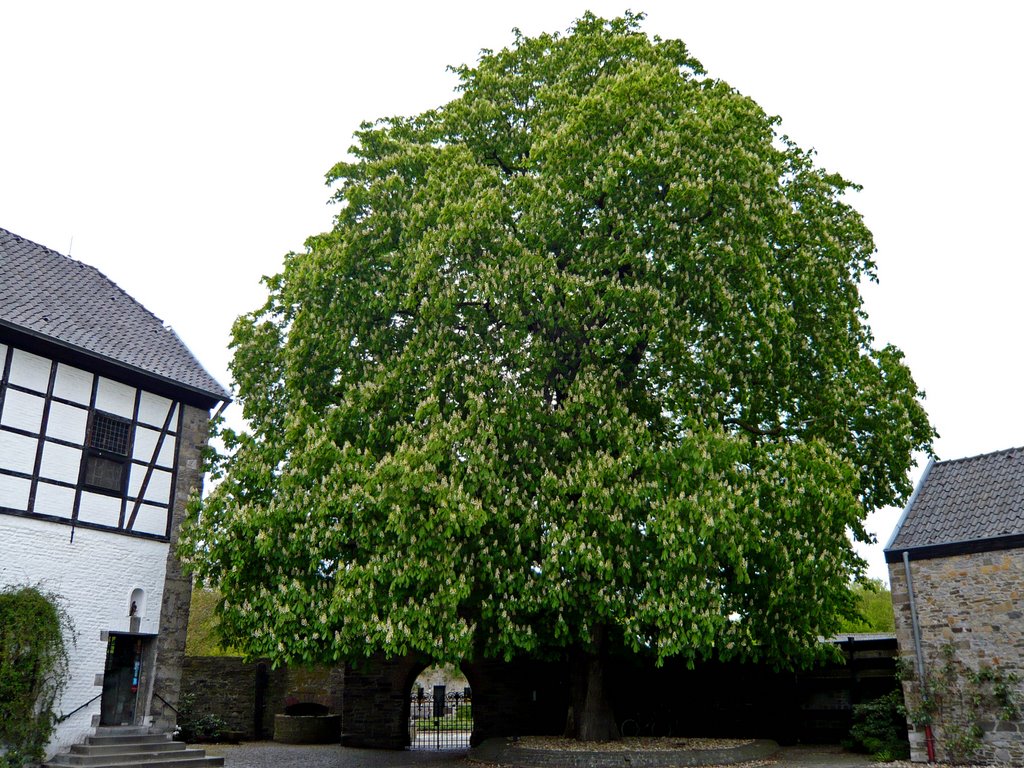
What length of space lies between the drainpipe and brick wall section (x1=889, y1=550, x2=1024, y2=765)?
0.06m

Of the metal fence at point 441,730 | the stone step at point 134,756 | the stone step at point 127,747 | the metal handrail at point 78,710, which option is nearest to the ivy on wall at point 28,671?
the metal handrail at point 78,710

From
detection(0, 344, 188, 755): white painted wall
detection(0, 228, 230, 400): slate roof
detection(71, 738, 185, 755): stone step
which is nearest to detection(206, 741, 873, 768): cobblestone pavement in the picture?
detection(71, 738, 185, 755): stone step

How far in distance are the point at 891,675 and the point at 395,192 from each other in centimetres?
1301

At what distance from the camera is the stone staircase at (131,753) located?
1391 centimetres

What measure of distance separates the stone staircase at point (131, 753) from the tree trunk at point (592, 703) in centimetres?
626

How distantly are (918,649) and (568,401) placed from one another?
276 inches

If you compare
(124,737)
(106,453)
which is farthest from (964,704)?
(106,453)

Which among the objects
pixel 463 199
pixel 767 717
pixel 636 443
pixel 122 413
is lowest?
pixel 767 717

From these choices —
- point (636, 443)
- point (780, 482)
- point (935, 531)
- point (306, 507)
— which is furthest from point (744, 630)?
point (306, 507)

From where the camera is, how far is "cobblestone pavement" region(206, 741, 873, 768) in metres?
14.9

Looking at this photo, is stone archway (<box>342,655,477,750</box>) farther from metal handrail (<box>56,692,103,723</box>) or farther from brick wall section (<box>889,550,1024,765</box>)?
brick wall section (<box>889,550,1024,765</box>)

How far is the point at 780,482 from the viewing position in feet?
42.5

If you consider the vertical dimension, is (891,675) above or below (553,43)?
below

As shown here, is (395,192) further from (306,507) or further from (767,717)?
(767,717)
